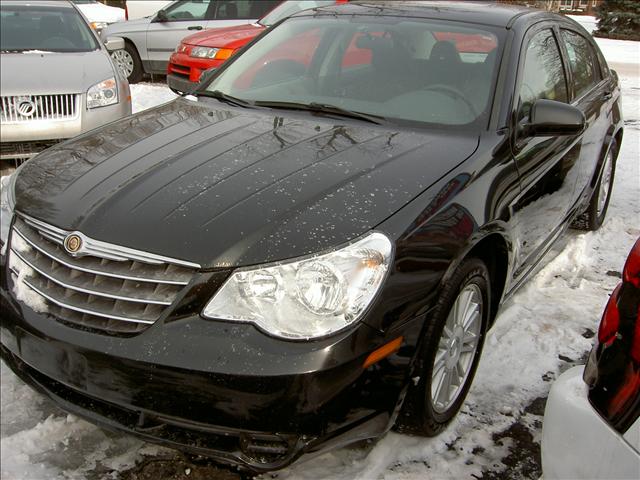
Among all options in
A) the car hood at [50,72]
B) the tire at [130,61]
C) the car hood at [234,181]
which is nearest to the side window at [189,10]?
the tire at [130,61]

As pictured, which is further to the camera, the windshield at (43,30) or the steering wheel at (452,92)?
the windshield at (43,30)

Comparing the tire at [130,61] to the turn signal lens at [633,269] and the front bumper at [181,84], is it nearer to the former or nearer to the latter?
the front bumper at [181,84]

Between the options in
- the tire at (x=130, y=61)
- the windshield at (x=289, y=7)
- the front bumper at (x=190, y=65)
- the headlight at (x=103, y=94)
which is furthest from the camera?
the tire at (x=130, y=61)

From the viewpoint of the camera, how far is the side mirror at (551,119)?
9.46ft

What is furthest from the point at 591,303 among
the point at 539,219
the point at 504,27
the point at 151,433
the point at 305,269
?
the point at 151,433

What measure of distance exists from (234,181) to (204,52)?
6129mm

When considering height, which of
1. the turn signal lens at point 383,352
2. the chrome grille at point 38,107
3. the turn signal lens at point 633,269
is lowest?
the chrome grille at point 38,107

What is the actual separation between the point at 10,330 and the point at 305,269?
1.14 metres

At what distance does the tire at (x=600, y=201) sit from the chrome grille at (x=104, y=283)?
3.43 meters

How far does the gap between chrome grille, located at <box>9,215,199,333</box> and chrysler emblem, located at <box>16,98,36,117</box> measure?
3695 mm

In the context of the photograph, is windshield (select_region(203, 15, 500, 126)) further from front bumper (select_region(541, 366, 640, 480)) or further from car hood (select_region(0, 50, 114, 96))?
car hood (select_region(0, 50, 114, 96))

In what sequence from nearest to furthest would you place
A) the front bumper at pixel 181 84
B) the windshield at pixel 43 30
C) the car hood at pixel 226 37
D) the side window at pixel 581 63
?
the side window at pixel 581 63
the front bumper at pixel 181 84
the windshield at pixel 43 30
the car hood at pixel 226 37

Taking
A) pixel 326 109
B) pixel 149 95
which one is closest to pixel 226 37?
pixel 149 95

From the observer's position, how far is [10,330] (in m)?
2.37
